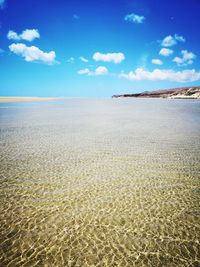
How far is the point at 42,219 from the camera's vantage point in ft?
14.5

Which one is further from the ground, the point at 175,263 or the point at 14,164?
the point at 14,164

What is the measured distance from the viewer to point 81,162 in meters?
7.87

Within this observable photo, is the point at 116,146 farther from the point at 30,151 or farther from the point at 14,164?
the point at 14,164

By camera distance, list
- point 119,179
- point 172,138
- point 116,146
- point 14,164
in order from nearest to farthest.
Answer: point 119,179, point 14,164, point 116,146, point 172,138

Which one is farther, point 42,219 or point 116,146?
point 116,146

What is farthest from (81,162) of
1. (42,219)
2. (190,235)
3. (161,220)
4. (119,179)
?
(190,235)

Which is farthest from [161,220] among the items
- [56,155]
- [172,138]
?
[172,138]

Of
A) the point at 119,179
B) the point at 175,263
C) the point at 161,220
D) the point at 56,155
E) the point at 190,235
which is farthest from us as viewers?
the point at 56,155

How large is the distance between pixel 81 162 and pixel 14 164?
2.66m

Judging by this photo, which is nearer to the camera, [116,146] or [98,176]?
[98,176]

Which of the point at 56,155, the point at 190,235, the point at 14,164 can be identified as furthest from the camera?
the point at 56,155

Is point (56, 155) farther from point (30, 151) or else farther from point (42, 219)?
point (42, 219)

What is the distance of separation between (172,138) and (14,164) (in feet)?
29.1

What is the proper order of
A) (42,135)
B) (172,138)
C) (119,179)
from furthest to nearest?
(42,135) → (172,138) → (119,179)
